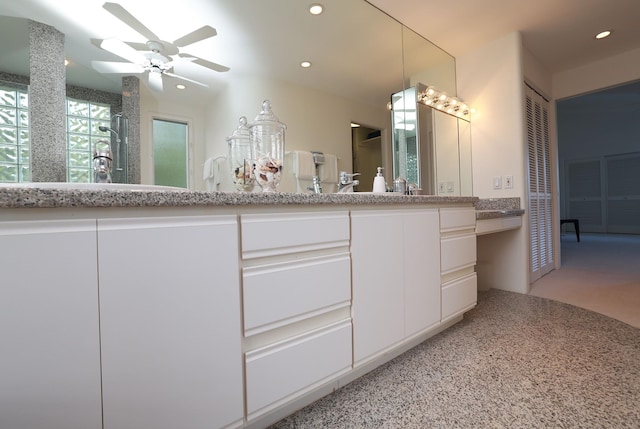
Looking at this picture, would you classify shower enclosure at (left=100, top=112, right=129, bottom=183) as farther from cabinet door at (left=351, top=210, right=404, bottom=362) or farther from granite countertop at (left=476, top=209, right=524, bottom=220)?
granite countertop at (left=476, top=209, right=524, bottom=220)

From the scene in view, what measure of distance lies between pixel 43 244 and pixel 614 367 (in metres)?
2.29

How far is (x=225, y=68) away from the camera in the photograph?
1.50 meters

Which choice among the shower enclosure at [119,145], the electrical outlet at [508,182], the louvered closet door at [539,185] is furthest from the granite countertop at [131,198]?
the louvered closet door at [539,185]

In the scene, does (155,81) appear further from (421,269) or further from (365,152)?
(421,269)

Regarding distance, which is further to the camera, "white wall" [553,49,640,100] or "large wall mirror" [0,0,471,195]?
"white wall" [553,49,640,100]

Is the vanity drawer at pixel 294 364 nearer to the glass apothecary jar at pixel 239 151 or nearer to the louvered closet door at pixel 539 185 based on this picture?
the glass apothecary jar at pixel 239 151

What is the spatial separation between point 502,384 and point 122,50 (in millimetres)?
2223

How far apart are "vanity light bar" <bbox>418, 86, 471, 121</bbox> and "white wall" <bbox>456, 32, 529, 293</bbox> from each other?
12 centimetres

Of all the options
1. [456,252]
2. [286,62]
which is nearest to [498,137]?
[456,252]

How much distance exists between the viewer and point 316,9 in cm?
181

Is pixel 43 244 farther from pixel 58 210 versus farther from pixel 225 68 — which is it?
pixel 225 68

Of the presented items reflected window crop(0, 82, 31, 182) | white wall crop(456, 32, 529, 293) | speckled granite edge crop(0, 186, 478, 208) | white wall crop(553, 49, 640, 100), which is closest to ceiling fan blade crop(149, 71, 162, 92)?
reflected window crop(0, 82, 31, 182)

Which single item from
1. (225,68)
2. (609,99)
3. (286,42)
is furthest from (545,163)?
(609,99)

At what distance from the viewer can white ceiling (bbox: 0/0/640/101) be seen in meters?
1.13
